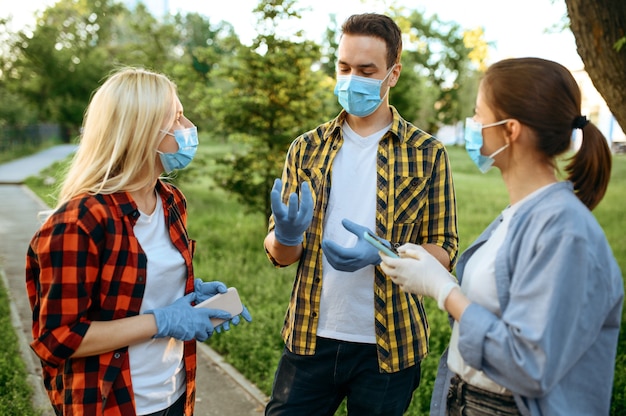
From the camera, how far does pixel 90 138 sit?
196cm

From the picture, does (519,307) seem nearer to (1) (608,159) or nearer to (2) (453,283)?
(2) (453,283)

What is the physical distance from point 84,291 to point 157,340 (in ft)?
1.22

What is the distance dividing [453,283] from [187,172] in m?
9.20

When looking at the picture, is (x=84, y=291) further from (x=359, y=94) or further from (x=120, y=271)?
(x=359, y=94)

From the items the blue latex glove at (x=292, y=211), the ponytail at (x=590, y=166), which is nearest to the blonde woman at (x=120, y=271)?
the blue latex glove at (x=292, y=211)

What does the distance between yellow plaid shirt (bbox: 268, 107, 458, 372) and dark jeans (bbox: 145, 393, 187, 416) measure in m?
0.48

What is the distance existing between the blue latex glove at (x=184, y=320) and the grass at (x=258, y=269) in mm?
679

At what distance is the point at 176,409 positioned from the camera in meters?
2.15

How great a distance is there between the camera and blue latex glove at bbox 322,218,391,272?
85.1 inches

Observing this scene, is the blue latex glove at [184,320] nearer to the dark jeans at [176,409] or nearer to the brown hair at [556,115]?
the dark jeans at [176,409]

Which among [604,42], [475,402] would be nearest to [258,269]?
[604,42]

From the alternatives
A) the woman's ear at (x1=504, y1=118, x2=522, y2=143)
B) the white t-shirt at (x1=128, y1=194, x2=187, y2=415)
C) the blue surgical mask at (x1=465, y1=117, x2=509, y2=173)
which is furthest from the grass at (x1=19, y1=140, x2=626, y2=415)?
the woman's ear at (x1=504, y1=118, x2=522, y2=143)

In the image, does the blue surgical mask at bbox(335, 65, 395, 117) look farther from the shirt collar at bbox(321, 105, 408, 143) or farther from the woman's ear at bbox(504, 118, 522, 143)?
the woman's ear at bbox(504, 118, 522, 143)

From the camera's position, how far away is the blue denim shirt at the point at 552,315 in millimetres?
1447
